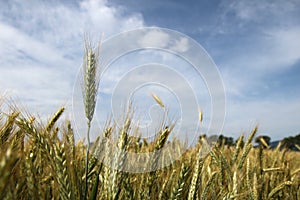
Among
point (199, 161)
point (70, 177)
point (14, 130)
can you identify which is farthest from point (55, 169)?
point (199, 161)

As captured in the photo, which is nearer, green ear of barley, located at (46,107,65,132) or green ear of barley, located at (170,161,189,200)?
green ear of barley, located at (170,161,189,200)

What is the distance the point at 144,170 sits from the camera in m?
1.93

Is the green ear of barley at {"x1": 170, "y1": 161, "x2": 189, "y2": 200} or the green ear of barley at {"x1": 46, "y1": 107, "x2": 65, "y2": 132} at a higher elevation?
the green ear of barley at {"x1": 46, "y1": 107, "x2": 65, "y2": 132}

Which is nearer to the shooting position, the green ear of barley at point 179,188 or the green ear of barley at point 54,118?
the green ear of barley at point 179,188

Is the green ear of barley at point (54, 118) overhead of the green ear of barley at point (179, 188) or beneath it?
overhead

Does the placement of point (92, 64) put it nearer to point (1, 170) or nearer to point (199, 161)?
point (199, 161)

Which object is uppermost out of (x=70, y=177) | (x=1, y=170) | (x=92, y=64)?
(x=92, y=64)

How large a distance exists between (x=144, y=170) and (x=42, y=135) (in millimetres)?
663

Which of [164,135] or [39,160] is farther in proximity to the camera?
[164,135]

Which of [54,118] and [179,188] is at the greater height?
[54,118]

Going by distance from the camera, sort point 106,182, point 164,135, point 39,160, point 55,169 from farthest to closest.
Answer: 1. point 164,135
2. point 39,160
3. point 106,182
4. point 55,169

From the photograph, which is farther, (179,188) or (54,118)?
(54,118)

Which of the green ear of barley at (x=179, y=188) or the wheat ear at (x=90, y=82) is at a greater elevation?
the wheat ear at (x=90, y=82)

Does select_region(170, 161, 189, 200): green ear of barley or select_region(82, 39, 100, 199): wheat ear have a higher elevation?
select_region(82, 39, 100, 199): wheat ear
